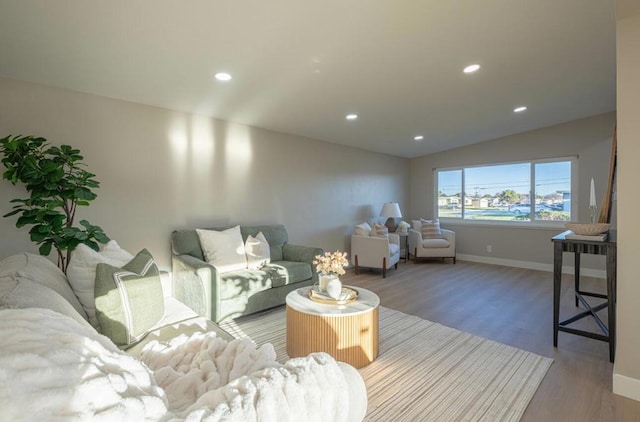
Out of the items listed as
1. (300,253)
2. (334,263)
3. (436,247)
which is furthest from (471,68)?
(436,247)

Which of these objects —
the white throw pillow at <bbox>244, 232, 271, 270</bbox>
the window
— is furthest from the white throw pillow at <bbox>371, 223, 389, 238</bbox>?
the white throw pillow at <bbox>244, 232, 271, 270</bbox>

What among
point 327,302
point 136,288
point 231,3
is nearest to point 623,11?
point 231,3

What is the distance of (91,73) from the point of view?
100 inches

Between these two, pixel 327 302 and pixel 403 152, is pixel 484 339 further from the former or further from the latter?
pixel 403 152

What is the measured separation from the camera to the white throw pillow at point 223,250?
→ 128 inches

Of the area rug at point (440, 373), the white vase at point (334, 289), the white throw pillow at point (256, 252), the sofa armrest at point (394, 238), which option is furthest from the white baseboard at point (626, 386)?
the sofa armrest at point (394, 238)

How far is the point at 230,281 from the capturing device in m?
2.93

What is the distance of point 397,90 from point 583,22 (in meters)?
1.58

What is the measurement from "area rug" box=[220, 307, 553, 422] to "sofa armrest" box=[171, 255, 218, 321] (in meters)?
0.36

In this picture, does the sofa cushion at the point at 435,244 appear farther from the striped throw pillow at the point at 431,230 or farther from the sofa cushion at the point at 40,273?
the sofa cushion at the point at 40,273

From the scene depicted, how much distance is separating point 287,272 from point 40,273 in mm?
2205

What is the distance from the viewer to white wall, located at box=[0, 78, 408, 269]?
270 cm

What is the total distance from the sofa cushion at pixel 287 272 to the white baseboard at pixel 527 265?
13.3 feet

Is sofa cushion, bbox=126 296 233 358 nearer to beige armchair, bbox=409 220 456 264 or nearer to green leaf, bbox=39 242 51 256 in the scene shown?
green leaf, bbox=39 242 51 256
